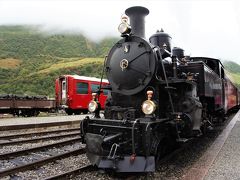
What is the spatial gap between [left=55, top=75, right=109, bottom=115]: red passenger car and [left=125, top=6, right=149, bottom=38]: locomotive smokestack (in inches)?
570

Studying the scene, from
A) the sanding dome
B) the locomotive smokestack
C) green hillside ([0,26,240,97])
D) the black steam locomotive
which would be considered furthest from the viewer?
green hillside ([0,26,240,97])

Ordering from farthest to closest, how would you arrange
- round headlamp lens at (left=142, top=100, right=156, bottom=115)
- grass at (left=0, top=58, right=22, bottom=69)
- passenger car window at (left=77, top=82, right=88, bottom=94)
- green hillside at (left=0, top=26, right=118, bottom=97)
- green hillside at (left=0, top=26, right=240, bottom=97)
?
grass at (left=0, top=58, right=22, bottom=69)
green hillside at (left=0, top=26, right=118, bottom=97)
green hillside at (left=0, top=26, right=240, bottom=97)
passenger car window at (left=77, top=82, right=88, bottom=94)
round headlamp lens at (left=142, top=100, right=156, bottom=115)

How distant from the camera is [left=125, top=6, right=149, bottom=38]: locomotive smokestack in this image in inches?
263

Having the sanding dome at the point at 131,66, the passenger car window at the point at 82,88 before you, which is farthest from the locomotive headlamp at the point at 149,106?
the passenger car window at the point at 82,88

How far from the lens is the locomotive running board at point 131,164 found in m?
4.95

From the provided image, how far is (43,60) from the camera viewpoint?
57000 millimetres

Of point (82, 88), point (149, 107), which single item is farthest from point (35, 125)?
point (82, 88)

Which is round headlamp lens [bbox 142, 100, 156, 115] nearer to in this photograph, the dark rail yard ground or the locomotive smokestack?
the dark rail yard ground

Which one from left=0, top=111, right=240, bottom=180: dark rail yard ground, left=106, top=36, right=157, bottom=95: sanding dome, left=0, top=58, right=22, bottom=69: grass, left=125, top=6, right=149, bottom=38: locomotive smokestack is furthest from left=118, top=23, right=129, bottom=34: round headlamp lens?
left=0, top=58, right=22, bottom=69: grass

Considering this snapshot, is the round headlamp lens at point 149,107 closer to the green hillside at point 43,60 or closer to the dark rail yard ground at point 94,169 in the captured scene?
the dark rail yard ground at point 94,169

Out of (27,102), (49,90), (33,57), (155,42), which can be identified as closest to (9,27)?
(33,57)

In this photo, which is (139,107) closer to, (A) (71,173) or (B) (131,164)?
(B) (131,164)

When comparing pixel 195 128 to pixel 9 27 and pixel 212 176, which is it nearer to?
pixel 212 176

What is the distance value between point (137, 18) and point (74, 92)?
1465 centimetres
